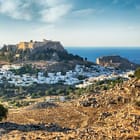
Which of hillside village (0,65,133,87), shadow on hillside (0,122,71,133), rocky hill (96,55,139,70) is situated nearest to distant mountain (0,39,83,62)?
hillside village (0,65,133,87)

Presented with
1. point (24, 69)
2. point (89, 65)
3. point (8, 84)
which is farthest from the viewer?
point (89, 65)

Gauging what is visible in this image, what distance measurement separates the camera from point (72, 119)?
114ft

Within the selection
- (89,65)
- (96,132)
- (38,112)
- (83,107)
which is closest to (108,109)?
(83,107)

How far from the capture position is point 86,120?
111 ft

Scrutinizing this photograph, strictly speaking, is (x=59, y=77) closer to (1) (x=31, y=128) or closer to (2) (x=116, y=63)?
(2) (x=116, y=63)

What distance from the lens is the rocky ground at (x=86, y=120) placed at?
23.1 meters

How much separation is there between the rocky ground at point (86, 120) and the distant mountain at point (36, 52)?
5716 centimetres

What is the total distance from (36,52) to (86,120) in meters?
Result: 71.6

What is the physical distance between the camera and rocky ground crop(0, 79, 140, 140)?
908 inches

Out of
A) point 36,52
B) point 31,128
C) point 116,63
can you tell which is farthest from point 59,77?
point 31,128

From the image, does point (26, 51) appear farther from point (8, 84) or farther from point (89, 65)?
point (8, 84)

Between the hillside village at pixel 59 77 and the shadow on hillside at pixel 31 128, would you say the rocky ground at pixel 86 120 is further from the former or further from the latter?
the hillside village at pixel 59 77

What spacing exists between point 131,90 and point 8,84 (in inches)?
1455

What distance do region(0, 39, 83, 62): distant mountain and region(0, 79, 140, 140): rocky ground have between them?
188 feet
